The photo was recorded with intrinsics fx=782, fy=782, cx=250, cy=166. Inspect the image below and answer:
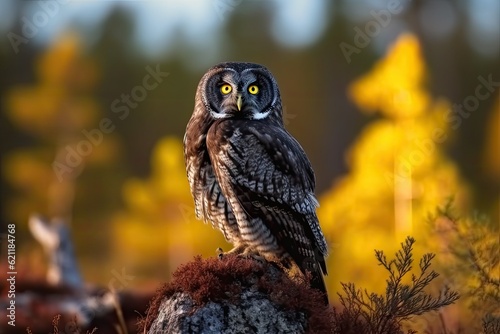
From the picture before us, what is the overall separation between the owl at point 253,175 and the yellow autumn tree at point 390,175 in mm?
8838

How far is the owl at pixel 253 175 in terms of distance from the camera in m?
5.06

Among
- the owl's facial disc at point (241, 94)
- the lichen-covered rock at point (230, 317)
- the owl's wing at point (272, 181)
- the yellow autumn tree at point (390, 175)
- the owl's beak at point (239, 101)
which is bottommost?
the lichen-covered rock at point (230, 317)

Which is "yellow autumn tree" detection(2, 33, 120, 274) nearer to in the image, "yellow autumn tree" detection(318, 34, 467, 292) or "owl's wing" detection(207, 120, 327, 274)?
"yellow autumn tree" detection(318, 34, 467, 292)

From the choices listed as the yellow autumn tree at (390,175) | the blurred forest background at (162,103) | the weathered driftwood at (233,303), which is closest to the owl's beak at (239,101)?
the weathered driftwood at (233,303)

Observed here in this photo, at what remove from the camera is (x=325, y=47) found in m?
27.3

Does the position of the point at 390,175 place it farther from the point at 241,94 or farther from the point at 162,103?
the point at 162,103

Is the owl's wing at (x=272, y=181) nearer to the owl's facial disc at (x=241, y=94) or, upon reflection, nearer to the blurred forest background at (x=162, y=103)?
the owl's facial disc at (x=241, y=94)

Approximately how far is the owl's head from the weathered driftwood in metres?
1.20

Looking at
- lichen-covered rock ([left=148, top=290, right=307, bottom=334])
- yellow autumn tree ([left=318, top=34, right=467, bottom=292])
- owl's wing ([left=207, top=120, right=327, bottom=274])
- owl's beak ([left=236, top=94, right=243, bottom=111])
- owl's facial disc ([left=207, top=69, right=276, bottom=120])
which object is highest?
yellow autumn tree ([left=318, top=34, right=467, bottom=292])

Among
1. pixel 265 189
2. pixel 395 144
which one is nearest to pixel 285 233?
pixel 265 189

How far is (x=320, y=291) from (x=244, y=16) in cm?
2451

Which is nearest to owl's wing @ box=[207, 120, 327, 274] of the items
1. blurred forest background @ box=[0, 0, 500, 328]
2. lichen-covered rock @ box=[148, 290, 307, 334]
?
lichen-covered rock @ box=[148, 290, 307, 334]

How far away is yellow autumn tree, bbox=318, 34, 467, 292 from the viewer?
14188 mm

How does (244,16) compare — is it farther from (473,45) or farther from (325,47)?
(473,45)
